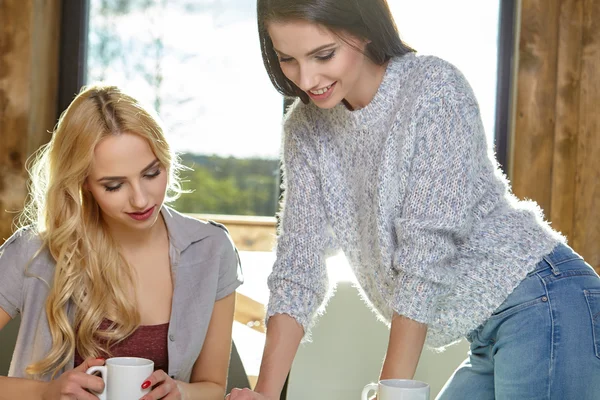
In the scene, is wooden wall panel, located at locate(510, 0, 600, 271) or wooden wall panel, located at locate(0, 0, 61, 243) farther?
wooden wall panel, located at locate(0, 0, 61, 243)

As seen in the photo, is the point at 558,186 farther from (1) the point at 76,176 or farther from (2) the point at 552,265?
(1) the point at 76,176

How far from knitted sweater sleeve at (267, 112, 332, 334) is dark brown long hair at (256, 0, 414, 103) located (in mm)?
195

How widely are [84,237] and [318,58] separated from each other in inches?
28.3

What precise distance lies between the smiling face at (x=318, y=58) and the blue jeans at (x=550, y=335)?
0.45 metres

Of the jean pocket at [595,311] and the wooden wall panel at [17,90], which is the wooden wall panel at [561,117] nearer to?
the jean pocket at [595,311]

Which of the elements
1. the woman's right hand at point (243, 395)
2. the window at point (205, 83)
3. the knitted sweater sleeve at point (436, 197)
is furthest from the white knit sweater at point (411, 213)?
the window at point (205, 83)

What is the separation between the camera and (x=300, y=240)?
1438 millimetres

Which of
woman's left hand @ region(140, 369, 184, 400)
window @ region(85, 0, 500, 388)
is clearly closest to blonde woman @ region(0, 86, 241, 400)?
woman's left hand @ region(140, 369, 184, 400)

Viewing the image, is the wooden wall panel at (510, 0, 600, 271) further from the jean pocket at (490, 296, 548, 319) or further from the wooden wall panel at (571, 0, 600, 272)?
the jean pocket at (490, 296, 548, 319)

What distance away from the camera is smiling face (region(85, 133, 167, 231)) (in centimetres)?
159

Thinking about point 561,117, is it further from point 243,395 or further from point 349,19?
point 243,395

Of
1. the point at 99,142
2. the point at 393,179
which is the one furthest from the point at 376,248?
the point at 99,142

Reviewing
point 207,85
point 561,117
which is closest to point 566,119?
point 561,117

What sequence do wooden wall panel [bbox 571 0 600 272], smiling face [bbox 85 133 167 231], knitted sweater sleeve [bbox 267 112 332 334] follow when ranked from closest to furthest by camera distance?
knitted sweater sleeve [bbox 267 112 332 334] < smiling face [bbox 85 133 167 231] < wooden wall panel [bbox 571 0 600 272]
